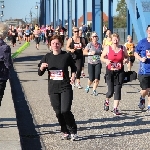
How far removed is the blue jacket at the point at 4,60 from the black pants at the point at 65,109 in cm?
86

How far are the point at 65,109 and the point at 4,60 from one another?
125 centimetres

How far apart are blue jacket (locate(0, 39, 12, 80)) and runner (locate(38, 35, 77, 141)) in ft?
1.90

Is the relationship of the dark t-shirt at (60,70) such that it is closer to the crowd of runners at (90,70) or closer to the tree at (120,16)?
the crowd of runners at (90,70)

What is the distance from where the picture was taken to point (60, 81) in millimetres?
7637

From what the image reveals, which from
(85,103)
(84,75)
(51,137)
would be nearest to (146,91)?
(85,103)

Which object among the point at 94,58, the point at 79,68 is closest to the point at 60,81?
the point at 94,58

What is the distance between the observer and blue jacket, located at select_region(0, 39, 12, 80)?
7957 millimetres

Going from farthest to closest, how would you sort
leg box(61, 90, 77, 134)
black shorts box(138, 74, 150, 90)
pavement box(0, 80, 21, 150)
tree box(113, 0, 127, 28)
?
tree box(113, 0, 127, 28)
black shorts box(138, 74, 150, 90)
leg box(61, 90, 77, 134)
pavement box(0, 80, 21, 150)

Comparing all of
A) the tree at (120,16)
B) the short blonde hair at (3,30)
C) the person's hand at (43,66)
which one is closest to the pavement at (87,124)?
the person's hand at (43,66)

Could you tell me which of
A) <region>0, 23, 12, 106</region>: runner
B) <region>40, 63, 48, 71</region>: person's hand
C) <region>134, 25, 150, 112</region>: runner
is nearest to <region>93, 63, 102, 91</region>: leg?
<region>134, 25, 150, 112</region>: runner

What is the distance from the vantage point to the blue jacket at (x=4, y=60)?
26.1ft

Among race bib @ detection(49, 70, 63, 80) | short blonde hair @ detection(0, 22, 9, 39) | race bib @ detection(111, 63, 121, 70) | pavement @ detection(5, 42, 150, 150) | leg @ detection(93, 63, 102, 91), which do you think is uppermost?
short blonde hair @ detection(0, 22, 9, 39)

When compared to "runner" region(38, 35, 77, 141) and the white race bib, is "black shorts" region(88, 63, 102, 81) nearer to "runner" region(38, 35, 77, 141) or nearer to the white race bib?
the white race bib

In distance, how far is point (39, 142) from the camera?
7758 millimetres
